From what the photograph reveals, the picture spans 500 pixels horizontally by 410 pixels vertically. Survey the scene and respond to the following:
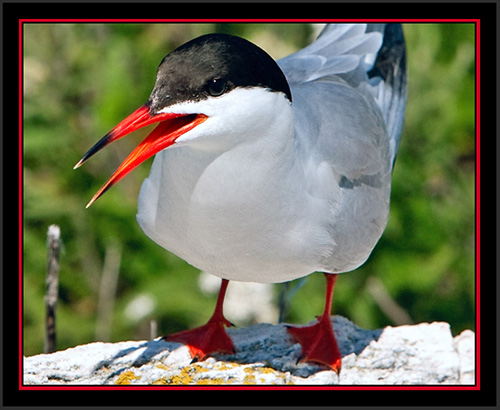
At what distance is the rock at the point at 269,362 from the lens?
10.9ft

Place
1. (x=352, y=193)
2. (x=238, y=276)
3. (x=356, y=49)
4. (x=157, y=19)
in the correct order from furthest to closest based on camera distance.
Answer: (x=356, y=49), (x=157, y=19), (x=352, y=193), (x=238, y=276)

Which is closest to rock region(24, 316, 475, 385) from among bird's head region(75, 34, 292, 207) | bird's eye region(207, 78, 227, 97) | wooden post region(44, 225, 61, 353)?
wooden post region(44, 225, 61, 353)

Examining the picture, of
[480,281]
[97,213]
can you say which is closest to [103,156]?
[97,213]

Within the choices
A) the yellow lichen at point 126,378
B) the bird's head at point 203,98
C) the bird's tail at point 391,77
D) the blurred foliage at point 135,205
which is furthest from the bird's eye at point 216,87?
the blurred foliage at point 135,205

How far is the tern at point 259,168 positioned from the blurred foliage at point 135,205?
3.50ft

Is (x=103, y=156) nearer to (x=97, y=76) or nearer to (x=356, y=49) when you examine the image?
(x=97, y=76)

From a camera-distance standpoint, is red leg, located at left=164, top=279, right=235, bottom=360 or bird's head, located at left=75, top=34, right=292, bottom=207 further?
red leg, located at left=164, top=279, right=235, bottom=360

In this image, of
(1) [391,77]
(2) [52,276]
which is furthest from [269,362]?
(1) [391,77]

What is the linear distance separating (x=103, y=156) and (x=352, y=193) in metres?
2.28

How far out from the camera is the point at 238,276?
10.5 ft

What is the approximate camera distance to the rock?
10.9 ft

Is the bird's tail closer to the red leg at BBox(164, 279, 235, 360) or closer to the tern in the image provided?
the tern

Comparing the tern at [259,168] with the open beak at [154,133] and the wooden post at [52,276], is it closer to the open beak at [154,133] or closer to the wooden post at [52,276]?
the open beak at [154,133]

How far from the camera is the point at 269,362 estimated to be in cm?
348
